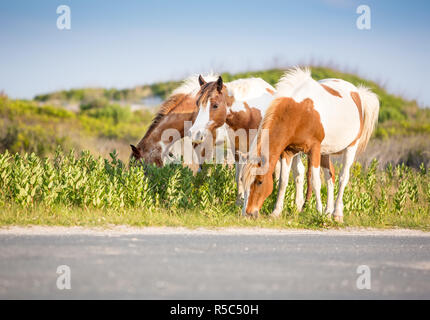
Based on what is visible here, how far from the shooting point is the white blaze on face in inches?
345

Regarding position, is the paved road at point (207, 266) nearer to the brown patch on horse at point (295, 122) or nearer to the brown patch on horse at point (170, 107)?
the brown patch on horse at point (295, 122)

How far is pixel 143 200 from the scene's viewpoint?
941 cm

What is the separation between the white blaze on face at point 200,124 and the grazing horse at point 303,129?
99 centimetres

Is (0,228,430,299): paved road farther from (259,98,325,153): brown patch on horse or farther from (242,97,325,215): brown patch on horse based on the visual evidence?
(259,98,325,153): brown patch on horse

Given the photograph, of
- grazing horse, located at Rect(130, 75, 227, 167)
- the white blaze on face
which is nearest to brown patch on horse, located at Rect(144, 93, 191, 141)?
grazing horse, located at Rect(130, 75, 227, 167)

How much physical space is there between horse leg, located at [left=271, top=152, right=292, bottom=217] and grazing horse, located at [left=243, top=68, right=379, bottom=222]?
0.04 meters

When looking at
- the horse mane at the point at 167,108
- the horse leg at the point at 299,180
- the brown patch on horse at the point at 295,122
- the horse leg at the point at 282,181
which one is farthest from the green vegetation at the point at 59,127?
the brown patch on horse at the point at 295,122

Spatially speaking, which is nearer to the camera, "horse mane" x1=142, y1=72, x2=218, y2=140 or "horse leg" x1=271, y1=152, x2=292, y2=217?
"horse leg" x1=271, y1=152, x2=292, y2=217

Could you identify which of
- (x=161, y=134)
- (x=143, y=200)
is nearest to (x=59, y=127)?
(x=161, y=134)

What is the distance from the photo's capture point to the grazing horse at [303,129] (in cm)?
866

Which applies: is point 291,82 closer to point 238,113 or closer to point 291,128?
point 291,128

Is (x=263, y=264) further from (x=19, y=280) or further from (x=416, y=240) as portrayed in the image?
(x=416, y=240)

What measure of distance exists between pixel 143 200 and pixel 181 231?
184cm
